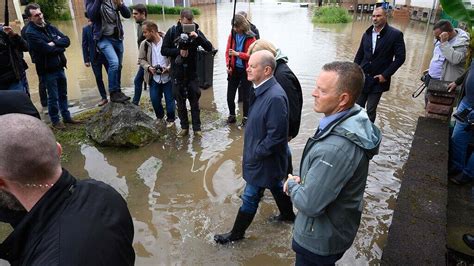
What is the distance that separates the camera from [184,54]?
541 cm

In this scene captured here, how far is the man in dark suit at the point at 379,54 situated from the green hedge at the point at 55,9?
81.8 feet

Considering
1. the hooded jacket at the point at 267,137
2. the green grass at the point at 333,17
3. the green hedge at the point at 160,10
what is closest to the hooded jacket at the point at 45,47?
the hooded jacket at the point at 267,137

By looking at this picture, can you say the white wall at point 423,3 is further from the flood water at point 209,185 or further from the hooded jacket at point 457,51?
the hooded jacket at point 457,51

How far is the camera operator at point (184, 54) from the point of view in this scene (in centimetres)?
541

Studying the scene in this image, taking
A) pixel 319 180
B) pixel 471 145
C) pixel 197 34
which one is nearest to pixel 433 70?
pixel 471 145

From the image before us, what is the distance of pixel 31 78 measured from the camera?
9.20 metres

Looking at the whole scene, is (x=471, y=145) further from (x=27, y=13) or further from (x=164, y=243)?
(x=27, y=13)

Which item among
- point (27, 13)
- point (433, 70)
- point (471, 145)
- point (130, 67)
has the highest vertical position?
point (27, 13)

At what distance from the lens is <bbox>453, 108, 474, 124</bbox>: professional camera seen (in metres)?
3.96

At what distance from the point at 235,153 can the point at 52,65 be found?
10.8 feet

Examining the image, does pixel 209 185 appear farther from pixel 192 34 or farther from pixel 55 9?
pixel 55 9

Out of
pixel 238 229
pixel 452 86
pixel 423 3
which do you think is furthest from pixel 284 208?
pixel 423 3

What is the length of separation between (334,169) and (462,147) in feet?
11.0

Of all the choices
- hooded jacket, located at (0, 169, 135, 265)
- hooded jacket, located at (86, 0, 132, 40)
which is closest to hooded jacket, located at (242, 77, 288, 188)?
hooded jacket, located at (0, 169, 135, 265)
